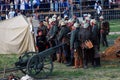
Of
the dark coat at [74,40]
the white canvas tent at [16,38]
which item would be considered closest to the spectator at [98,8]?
the white canvas tent at [16,38]

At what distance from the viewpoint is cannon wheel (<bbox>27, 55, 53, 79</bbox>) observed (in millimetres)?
15883

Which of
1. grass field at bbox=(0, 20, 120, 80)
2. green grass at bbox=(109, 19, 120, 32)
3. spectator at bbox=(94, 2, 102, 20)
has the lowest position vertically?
green grass at bbox=(109, 19, 120, 32)

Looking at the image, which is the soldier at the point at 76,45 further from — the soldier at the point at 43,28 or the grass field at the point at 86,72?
the soldier at the point at 43,28

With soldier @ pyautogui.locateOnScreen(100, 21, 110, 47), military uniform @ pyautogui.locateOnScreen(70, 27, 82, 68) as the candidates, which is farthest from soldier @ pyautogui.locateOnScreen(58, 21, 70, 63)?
soldier @ pyautogui.locateOnScreen(100, 21, 110, 47)

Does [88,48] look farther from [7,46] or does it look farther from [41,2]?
[41,2]

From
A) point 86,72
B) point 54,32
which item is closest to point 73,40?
point 86,72

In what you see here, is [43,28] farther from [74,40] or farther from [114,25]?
[114,25]

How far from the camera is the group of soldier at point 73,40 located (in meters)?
18.0

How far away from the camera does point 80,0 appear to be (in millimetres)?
35844

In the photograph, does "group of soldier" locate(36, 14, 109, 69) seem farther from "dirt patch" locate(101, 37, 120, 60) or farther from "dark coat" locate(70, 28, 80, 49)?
"dirt patch" locate(101, 37, 120, 60)

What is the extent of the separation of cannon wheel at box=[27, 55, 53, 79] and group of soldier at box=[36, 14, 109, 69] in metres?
1.19

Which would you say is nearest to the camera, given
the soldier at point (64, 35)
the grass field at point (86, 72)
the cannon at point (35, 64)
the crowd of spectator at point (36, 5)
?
the cannon at point (35, 64)

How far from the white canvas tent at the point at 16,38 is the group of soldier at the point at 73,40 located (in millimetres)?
1710

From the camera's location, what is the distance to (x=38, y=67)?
1616cm
